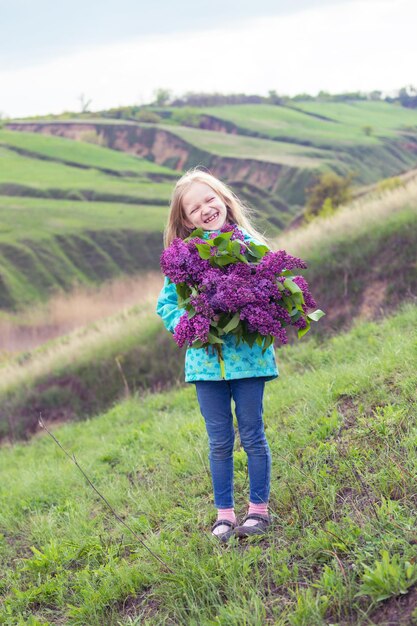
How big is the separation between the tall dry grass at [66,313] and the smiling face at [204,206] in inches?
1168

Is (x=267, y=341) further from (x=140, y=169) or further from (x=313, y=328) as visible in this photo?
(x=140, y=169)

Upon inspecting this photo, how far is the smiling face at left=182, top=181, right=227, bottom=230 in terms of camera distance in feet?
13.7

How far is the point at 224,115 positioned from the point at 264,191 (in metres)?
40.6

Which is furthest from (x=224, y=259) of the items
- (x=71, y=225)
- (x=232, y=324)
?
(x=71, y=225)

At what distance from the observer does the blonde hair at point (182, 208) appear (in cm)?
425

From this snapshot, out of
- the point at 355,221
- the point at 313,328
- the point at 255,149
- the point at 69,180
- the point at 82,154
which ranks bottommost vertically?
the point at 313,328

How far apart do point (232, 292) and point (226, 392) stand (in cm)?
66

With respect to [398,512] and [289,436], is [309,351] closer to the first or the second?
[289,436]

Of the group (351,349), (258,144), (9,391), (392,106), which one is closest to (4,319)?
(9,391)

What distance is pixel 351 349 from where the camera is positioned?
8430mm

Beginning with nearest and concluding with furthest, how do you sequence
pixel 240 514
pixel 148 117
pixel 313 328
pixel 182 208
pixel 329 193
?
1. pixel 182 208
2. pixel 240 514
3. pixel 313 328
4. pixel 329 193
5. pixel 148 117

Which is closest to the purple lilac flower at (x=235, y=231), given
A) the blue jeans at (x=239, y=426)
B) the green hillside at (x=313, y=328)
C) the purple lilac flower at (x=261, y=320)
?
the purple lilac flower at (x=261, y=320)

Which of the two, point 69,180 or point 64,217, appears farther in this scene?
point 69,180

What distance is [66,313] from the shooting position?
4194cm
